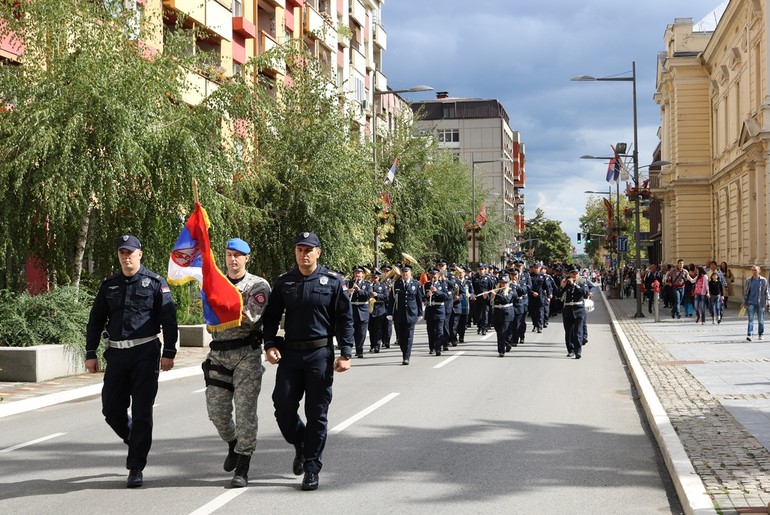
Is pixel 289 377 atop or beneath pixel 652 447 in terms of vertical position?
atop

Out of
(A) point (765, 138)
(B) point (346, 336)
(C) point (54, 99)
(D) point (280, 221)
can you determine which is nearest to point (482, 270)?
(D) point (280, 221)

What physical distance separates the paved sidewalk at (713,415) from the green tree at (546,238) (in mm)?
139230

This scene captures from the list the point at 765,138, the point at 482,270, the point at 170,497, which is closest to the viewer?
the point at 170,497

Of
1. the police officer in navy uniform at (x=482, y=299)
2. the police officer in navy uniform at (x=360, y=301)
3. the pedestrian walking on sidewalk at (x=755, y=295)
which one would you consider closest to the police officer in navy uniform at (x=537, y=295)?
the police officer in navy uniform at (x=482, y=299)

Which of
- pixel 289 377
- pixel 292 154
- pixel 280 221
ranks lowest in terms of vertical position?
pixel 289 377

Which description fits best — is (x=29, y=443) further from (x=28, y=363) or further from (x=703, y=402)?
(x=703, y=402)

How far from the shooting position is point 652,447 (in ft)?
30.1

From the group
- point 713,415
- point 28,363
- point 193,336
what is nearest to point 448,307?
point 193,336

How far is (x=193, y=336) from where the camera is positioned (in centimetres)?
2150

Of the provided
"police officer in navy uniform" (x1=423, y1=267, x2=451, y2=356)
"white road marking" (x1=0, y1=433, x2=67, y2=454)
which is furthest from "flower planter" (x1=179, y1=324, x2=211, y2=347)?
"white road marking" (x1=0, y1=433, x2=67, y2=454)

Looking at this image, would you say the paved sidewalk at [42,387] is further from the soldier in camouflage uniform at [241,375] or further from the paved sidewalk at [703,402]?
the soldier in camouflage uniform at [241,375]

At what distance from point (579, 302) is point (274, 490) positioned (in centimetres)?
1314

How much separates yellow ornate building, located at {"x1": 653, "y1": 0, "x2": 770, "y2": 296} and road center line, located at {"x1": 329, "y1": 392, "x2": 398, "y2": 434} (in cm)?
2680

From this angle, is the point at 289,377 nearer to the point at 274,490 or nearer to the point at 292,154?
the point at 274,490
